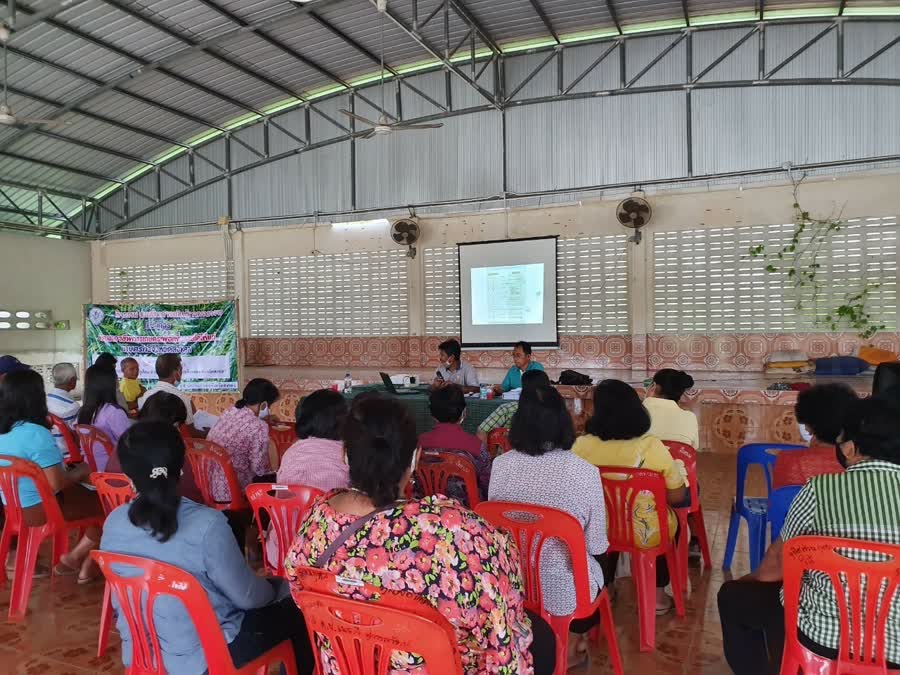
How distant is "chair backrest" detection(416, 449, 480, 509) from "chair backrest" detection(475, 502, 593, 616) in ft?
2.50

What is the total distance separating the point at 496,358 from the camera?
9.61 m

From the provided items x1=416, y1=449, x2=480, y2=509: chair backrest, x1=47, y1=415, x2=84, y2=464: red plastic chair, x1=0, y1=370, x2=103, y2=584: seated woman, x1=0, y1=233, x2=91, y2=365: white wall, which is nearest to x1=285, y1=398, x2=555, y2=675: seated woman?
x1=416, y1=449, x2=480, y2=509: chair backrest

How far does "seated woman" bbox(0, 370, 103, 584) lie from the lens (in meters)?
3.19

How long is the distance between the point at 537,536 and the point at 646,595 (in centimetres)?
98

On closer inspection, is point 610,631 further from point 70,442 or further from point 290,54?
point 290,54

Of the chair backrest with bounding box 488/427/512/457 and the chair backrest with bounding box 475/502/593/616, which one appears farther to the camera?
the chair backrest with bounding box 488/427/512/457

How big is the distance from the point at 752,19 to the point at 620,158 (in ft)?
8.51

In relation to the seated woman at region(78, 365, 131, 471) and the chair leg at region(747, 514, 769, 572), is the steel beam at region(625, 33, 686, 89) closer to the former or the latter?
the chair leg at region(747, 514, 769, 572)

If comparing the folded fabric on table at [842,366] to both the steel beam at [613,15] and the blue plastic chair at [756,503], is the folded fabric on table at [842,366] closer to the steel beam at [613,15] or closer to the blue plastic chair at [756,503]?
the blue plastic chair at [756,503]

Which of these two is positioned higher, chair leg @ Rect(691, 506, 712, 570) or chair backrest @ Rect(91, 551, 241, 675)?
chair backrest @ Rect(91, 551, 241, 675)

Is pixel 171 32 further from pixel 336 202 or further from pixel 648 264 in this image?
pixel 648 264

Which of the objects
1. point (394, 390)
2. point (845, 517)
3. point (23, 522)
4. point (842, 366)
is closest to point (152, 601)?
point (845, 517)

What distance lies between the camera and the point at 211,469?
344 cm

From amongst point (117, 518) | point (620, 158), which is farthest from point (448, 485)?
point (620, 158)
